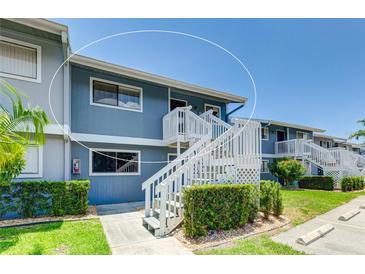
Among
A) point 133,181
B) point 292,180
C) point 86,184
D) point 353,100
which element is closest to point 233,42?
point 353,100

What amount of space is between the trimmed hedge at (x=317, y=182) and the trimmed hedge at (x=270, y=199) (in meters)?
8.90

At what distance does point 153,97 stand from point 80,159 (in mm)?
3830

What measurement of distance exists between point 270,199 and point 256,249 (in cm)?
197

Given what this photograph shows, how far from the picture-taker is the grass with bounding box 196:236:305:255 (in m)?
3.48

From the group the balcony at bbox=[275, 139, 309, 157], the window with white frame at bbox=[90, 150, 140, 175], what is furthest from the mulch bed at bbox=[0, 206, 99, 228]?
the balcony at bbox=[275, 139, 309, 157]

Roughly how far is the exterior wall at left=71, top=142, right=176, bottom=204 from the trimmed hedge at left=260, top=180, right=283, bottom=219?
15.7 feet

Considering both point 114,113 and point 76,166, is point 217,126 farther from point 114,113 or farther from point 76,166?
point 76,166

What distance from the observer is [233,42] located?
517cm

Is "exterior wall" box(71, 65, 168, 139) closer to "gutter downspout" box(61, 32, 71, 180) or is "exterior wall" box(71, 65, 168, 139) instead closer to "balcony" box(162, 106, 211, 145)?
"balcony" box(162, 106, 211, 145)

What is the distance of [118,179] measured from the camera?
8.02 meters

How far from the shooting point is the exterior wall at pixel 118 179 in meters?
7.43
